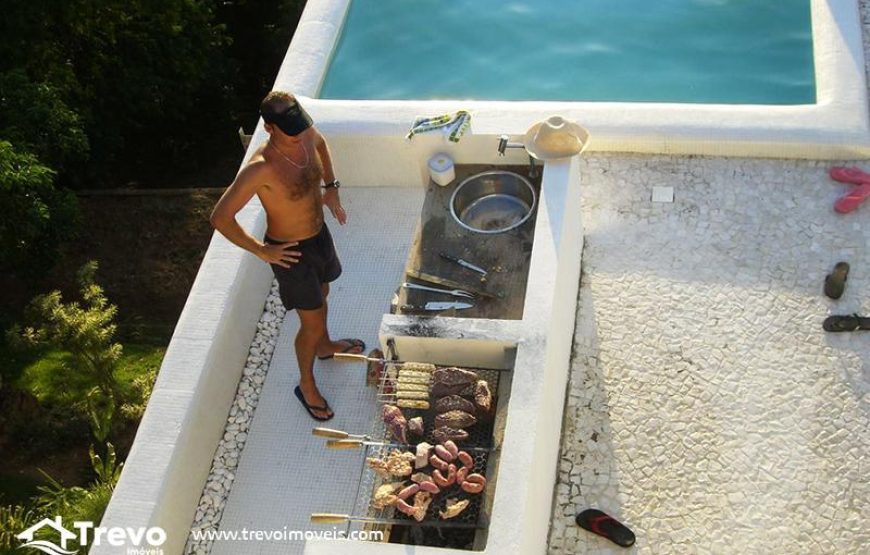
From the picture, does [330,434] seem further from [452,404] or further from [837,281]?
[837,281]

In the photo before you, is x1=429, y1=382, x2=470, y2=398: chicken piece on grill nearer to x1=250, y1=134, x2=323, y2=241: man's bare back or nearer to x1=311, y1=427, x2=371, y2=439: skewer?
x1=311, y1=427, x2=371, y2=439: skewer

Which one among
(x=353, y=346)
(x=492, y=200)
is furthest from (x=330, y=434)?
(x=492, y=200)

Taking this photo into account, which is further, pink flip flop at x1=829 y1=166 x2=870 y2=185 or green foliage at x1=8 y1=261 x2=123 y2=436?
green foliage at x1=8 y1=261 x2=123 y2=436

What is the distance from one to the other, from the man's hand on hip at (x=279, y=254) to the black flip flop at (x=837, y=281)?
3460mm

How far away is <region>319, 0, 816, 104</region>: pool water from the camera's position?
7.52m

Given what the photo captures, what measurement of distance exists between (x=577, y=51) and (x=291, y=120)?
4.24 metres

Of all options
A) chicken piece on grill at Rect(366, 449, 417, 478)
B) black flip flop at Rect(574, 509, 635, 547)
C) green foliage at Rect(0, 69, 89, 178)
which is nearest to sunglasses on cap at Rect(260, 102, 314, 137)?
chicken piece on grill at Rect(366, 449, 417, 478)

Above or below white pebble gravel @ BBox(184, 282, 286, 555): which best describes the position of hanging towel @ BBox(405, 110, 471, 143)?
above

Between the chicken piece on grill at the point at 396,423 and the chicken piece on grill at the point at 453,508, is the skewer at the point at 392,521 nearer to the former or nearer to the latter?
the chicken piece on grill at the point at 453,508

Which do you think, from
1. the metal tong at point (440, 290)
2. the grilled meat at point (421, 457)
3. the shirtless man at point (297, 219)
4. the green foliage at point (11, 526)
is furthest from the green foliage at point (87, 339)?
the grilled meat at point (421, 457)

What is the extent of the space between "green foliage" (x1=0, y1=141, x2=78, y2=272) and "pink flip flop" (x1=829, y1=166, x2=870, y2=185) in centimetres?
621

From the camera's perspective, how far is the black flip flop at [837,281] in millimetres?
5617

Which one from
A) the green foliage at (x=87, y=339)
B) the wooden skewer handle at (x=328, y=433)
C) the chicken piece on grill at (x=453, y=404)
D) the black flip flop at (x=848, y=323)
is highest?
the black flip flop at (x=848, y=323)

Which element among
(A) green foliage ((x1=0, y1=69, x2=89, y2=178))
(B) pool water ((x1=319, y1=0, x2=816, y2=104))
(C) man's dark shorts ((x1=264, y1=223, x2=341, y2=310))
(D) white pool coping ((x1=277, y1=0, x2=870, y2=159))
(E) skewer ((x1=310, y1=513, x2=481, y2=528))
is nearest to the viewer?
(E) skewer ((x1=310, y1=513, x2=481, y2=528))
